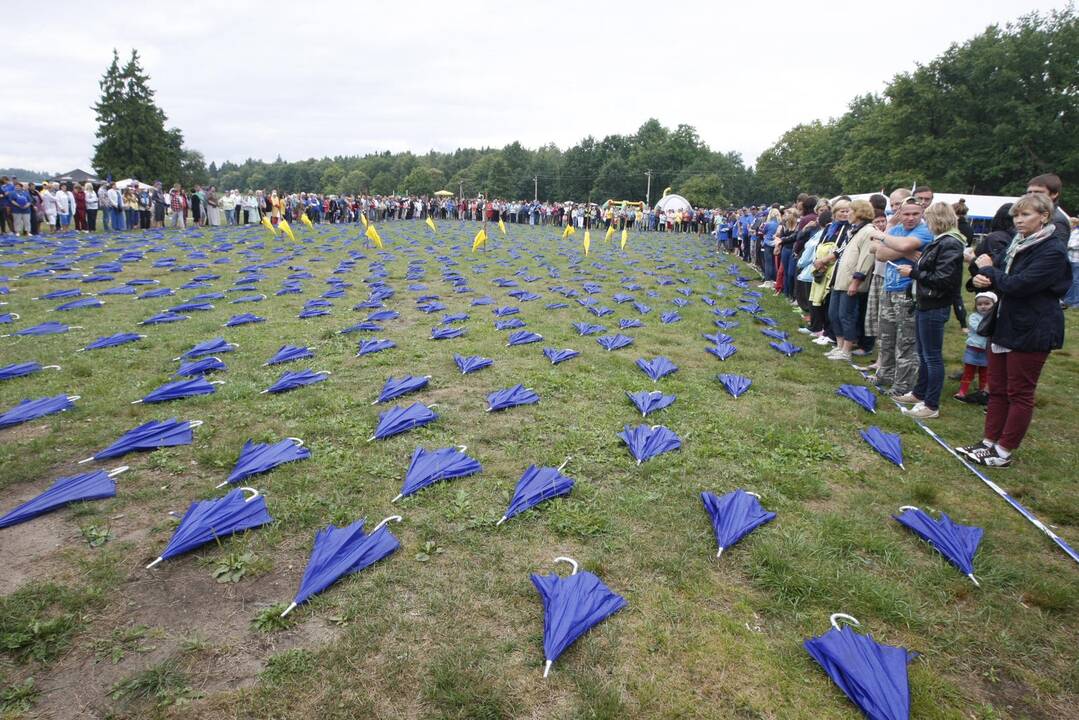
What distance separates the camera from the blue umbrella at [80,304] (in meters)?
9.63

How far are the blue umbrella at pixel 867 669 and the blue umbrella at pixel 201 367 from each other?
23.1 feet

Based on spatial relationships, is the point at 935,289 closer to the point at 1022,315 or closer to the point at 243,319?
the point at 1022,315

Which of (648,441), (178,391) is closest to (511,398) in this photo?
(648,441)

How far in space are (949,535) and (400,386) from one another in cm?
524

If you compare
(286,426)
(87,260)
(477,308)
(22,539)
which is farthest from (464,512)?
(87,260)

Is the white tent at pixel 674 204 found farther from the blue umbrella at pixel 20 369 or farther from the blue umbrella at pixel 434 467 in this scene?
the blue umbrella at pixel 434 467

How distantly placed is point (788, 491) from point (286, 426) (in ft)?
15.4

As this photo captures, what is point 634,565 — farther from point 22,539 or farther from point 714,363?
point 714,363

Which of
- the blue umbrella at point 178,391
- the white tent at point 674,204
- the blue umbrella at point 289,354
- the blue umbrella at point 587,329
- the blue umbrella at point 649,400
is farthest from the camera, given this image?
the white tent at point 674,204

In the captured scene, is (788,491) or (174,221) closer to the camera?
(788,491)

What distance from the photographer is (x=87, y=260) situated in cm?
1492

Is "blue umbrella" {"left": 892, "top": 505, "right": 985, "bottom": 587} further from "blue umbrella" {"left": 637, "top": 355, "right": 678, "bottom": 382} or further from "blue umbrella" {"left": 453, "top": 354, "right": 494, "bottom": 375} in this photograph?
"blue umbrella" {"left": 453, "top": 354, "right": 494, "bottom": 375}

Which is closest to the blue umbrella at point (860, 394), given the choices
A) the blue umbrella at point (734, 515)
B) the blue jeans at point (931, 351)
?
the blue jeans at point (931, 351)

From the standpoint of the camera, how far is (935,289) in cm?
548
